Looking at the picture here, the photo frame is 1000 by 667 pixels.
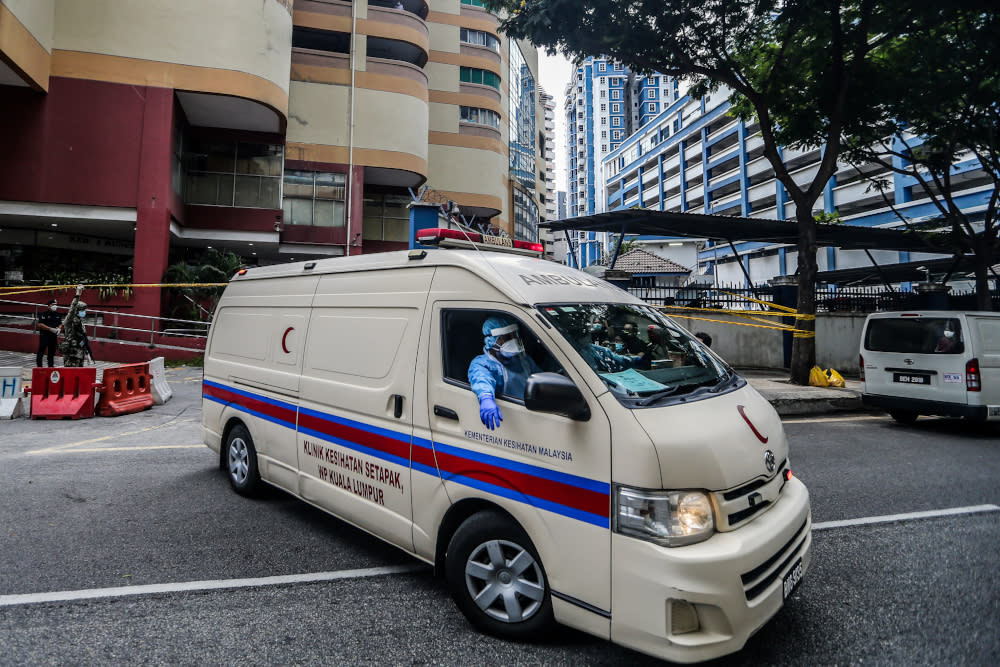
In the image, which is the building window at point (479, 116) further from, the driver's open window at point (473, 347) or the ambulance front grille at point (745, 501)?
the ambulance front grille at point (745, 501)

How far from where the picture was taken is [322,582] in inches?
137

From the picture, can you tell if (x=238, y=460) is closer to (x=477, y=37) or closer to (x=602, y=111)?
(x=477, y=37)

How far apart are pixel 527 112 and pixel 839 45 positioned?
46.4m

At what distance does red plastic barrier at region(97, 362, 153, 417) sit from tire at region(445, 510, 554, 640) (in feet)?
28.2

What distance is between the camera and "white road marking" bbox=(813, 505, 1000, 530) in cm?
441

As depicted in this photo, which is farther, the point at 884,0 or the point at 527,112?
the point at 527,112

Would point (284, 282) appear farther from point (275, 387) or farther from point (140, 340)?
point (140, 340)

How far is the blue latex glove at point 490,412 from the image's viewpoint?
2.81m

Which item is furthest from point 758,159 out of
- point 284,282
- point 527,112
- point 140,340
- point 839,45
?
point 284,282

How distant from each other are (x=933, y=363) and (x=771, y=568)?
734cm

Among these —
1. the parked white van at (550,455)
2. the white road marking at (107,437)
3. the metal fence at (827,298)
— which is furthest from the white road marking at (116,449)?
the metal fence at (827,298)

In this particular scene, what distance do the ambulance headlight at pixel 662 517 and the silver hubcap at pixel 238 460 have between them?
3.74 m

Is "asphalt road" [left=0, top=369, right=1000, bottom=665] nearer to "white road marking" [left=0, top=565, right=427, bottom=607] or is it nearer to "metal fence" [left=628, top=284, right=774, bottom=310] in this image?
"white road marking" [left=0, top=565, right=427, bottom=607]

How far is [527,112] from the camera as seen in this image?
54.7 meters
